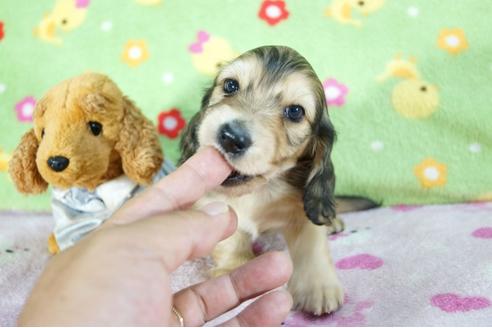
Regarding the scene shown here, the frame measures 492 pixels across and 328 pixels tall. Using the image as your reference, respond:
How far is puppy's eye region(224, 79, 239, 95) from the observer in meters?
2.14

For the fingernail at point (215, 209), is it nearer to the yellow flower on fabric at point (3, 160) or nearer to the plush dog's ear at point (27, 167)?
the plush dog's ear at point (27, 167)

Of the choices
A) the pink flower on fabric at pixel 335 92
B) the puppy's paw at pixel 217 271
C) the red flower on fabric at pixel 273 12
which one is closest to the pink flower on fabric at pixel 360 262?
the puppy's paw at pixel 217 271

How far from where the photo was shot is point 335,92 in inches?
117

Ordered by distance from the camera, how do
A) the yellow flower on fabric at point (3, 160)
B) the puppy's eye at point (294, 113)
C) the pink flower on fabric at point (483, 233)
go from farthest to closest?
the yellow flower on fabric at point (3, 160)
the pink flower on fabric at point (483, 233)
the puppy's eye at point (294, 113)

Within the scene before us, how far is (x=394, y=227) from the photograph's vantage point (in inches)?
102

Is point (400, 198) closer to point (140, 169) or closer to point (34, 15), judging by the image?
point (140, 169)

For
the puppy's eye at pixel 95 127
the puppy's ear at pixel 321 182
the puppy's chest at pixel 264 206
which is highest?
the puppy's eye at pixel 95 127

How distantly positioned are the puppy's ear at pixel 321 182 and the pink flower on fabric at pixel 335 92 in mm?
803

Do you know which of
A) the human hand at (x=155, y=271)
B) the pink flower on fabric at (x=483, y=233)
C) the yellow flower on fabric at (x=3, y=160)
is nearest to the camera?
the human hand at (x=155, y=271)

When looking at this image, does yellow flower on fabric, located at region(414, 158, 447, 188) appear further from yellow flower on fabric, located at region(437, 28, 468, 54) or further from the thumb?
the thumb

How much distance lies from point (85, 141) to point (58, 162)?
0.44 feet

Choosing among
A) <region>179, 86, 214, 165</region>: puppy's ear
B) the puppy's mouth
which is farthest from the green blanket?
the puppy's mouth

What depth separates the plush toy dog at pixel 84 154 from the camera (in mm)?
2119

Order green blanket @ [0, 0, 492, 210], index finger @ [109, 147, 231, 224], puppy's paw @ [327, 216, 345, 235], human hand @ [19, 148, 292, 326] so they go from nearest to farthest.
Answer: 1. human hand @ [19, 148, 292, 326]
2. index finger @ [109, 147, 231, 224]
3. puppy's paw @ [327, 216, 345, 235]
4. green blanket @ [0, 0, 492, 210]
